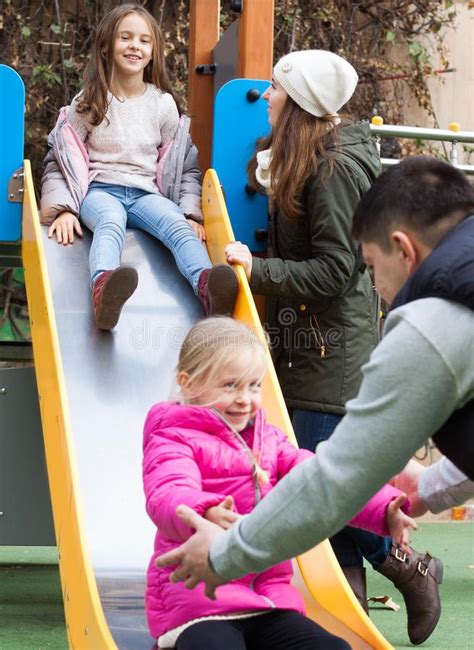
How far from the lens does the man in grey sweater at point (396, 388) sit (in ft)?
5.93

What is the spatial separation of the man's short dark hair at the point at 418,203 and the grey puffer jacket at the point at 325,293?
185 cm

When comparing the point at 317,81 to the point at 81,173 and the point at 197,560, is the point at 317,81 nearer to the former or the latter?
the point at 81,173

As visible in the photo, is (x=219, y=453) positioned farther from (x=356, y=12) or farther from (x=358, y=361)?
(x=356, y=12)

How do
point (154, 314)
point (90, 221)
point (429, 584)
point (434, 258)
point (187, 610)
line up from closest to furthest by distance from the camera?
point (434, 258)
point (187, 610)
point (429, 584)
point (154, 314)
point (90, 221)

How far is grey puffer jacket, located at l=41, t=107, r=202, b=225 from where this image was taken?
4.64 meters

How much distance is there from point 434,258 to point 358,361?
81.4 inches

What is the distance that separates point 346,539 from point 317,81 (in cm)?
164

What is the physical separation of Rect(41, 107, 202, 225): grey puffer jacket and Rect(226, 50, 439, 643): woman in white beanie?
0.65 metres

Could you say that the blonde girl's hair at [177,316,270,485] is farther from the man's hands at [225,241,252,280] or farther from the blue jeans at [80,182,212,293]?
the blue jeans at [80,182,212,293]

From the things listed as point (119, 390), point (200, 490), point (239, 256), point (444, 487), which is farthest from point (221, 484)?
point (239, 256)

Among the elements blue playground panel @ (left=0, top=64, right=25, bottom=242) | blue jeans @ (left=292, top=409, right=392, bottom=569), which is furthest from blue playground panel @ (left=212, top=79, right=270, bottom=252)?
blue jeans @ (left=292, top=409, right=392, bottom=569)

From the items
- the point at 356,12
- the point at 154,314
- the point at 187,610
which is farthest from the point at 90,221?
the point at 356,12

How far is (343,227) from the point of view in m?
3.99

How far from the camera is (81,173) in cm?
469
